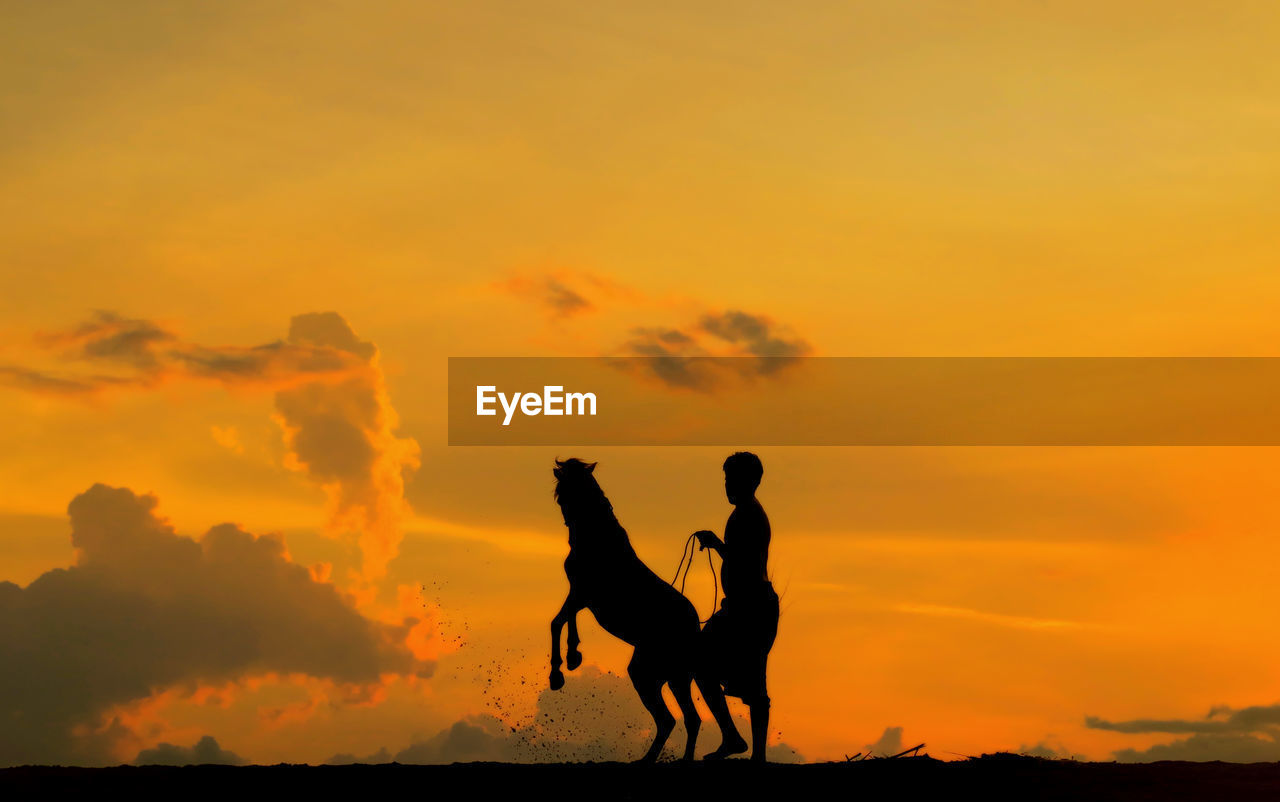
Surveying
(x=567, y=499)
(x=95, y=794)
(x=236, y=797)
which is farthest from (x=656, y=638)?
(x=95, y=794)

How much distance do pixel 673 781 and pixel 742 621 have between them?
6.07ft

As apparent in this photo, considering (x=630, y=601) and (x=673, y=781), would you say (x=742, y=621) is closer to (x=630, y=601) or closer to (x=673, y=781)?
(x=630, y=601)

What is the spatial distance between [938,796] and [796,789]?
5.20ft

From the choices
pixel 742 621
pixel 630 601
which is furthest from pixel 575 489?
pixel 742 621

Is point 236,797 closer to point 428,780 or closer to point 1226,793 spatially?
point 428,780

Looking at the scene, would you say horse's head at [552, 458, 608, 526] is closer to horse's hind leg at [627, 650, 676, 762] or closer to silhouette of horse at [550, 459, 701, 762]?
silhouette of horse at [550, 459, 701, 762]

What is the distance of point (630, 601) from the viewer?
15.5m

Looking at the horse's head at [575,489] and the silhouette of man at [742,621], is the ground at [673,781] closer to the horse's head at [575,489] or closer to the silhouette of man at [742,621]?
the silhouette of man at [742,621]

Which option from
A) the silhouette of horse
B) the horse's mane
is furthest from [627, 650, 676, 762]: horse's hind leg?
the horse's mane

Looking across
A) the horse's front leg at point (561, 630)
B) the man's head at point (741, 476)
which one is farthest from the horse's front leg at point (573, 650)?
the man's head at point (741, 476)

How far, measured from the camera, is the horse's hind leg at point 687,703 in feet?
50.3

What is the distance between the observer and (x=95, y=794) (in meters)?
15.4

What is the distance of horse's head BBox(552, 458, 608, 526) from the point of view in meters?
15.6

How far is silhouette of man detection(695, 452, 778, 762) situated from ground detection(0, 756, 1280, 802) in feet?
1.95
